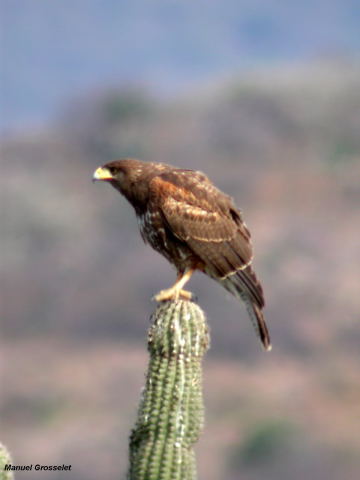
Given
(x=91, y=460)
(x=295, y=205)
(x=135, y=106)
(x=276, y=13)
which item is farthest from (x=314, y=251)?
(x=276, y=13)

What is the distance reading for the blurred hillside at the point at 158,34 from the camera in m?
135

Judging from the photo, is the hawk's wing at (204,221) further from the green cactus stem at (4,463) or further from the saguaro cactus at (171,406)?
the green cactus stem at (4,463)

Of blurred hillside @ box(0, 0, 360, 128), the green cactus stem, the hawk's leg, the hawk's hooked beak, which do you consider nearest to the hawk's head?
the hawk's hooked beak

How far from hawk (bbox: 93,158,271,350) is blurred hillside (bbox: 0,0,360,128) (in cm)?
11596

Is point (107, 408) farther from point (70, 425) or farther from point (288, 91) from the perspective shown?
point (288, 91)

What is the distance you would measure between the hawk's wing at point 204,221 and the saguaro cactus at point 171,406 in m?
2.21

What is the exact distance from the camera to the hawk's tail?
11.4m

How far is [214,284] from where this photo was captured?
1447 inches

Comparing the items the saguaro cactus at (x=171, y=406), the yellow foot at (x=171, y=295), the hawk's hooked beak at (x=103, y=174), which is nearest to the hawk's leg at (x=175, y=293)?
the yellow foot at (x=171, y=295)

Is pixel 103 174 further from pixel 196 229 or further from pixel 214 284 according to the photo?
pixel 214 284

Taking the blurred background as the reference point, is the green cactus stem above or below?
below

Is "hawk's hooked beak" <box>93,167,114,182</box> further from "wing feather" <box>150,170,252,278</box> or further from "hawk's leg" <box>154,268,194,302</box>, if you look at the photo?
"hawk's leg" <box>154,268,194,302</box>

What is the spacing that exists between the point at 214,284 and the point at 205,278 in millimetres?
829

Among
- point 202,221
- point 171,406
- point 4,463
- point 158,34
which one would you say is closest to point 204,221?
point 202,221
